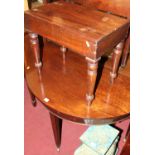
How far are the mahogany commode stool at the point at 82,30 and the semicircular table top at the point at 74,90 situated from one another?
67 millimetres

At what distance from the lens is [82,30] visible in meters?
0.71

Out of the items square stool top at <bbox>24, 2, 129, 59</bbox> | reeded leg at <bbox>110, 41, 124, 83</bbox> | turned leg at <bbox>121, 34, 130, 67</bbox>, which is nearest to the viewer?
square stool top at <bbox>24, 2, 129, 59</bbox>

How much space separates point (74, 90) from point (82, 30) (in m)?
0.32

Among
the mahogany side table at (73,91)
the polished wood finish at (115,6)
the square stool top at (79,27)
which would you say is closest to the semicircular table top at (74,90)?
the mahogany side table at (73,91)

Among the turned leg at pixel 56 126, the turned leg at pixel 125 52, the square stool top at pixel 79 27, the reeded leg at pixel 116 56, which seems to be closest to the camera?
the square stool top at pixel 79 27

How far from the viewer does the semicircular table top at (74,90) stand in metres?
0.85

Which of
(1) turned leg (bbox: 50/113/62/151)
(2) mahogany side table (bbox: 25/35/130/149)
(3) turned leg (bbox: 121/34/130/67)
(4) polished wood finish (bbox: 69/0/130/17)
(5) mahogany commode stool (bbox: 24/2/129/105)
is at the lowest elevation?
(1) turned leg (bbox: 50/113/62/151)

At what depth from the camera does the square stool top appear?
68 centimetres

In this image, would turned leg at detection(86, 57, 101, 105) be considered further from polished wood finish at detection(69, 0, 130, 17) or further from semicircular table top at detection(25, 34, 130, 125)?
polished wood finish at detection(69, 0, 130, 17)

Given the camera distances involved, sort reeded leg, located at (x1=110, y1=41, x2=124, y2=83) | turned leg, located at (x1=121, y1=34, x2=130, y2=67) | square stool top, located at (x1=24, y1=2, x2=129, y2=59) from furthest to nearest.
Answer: turned leg, located at (x1=121, y1=34, x2=130, y2=67) < reeded leg, located at (x1=110, y1=41, x2=124, y2=83) < square stool top, located at (x1=24, y1=2, x2=129, y2=59)

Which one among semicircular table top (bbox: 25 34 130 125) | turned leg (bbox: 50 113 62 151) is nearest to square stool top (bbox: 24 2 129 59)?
semicircular table top (bbox: 25 34 130 125)

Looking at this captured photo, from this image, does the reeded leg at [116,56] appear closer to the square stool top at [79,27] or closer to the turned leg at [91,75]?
the square stool top at [79,27]
